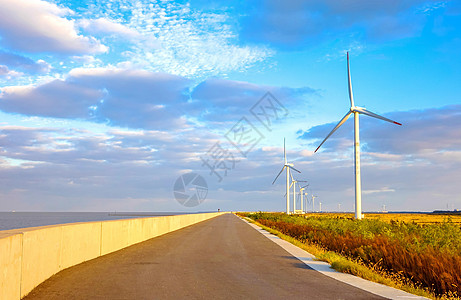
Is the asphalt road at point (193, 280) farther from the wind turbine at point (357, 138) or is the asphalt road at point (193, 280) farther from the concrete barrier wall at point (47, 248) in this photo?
the wind turbine at point (357, 138)

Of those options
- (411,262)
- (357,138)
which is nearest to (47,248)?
(411,262)

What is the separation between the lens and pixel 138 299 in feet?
27.2

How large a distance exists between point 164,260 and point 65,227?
12.1 ft

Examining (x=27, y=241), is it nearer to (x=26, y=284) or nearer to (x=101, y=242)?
(x=26, y=284)

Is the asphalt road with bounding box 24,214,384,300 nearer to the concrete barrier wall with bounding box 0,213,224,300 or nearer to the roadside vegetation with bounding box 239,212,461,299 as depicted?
the concrete barrier wall with bounding box 0,213,224,300

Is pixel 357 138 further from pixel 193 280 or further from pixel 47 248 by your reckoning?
pixel 47 248

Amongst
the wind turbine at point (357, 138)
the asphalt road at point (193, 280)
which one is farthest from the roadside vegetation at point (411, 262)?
the wind turbine at point (357, 138)

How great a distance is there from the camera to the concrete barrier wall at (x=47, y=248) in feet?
26.3

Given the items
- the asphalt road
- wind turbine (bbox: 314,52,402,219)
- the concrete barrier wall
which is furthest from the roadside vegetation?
wind turbine (bbox: 314,52,402,219)

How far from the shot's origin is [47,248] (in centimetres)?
1076

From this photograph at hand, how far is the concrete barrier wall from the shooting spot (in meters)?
Answer: 8.02

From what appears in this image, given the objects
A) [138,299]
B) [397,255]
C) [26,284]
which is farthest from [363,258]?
[26,284]

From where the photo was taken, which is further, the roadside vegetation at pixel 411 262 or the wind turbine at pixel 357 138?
the wind turbine at pixel 357 138

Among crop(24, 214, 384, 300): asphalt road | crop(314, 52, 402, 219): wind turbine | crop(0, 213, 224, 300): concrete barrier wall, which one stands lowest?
crop(24, 214, 384, 300): asphalt road
